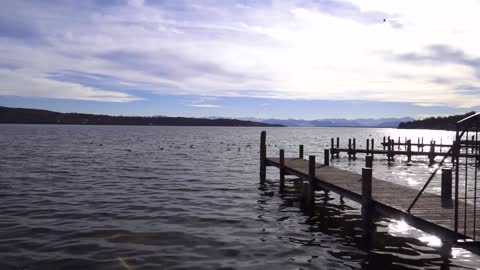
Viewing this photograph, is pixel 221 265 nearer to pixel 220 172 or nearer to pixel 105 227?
pixel 105 227

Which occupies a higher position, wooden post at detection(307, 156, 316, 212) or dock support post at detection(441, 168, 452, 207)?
dock support post at detection(441, 168, 452, 207)

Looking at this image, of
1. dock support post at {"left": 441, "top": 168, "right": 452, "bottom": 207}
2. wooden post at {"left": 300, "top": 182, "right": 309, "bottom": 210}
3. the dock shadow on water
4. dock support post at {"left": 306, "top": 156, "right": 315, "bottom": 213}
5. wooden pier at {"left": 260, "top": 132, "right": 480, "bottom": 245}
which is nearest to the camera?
wooden pier at {"left": 260, "top": 132, "right": 480, "bottom": 245}

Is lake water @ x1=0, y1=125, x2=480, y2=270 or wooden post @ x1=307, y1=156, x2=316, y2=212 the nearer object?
lake water @ x1=0, y1=125, x2=480, y2=270

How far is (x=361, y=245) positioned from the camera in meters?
12.9

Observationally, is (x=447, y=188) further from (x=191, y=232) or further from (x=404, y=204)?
(x=191, y=232)

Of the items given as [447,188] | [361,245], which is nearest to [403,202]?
[447,188]

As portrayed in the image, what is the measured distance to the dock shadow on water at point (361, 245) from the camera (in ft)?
36.9

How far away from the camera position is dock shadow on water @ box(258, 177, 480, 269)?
1124 centimetres

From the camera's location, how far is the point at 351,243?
1316cm

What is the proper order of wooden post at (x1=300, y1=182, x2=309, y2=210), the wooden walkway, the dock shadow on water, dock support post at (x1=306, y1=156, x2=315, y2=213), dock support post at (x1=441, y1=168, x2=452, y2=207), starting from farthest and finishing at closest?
wooden post at (x1=300, y1=182, x2=309, y2=210) → dock support post at (x1=306, y1=156, x2=315, y2=213) → dock support post at (x1=441, y1=168, x2=452, y2=207) → the dock shadow on water → the wooden walkway

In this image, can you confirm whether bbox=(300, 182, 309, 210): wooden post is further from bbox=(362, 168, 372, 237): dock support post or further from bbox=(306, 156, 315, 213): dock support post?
bbox=(362, 168, 372, 237): dock support post

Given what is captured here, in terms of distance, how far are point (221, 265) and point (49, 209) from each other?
31.3 ft

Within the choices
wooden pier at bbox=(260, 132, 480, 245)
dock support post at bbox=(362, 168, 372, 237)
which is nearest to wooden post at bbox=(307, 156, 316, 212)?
wooden pier at bbox=(260, 132, 480, 245)

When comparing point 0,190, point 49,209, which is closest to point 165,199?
point 49,209
